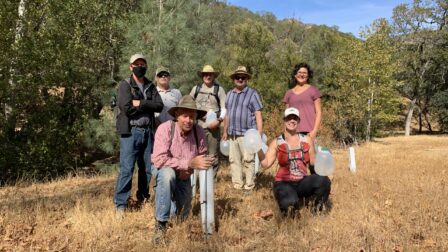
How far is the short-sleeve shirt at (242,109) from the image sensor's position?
656 cm

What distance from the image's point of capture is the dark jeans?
4.73 m

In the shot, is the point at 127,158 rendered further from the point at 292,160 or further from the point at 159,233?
the point at 292,160

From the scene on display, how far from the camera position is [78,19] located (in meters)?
15.3

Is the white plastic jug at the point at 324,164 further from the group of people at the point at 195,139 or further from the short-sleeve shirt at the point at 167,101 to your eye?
the short-sleeve shirt at the point at 167,101

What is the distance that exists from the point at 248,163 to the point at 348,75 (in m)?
27.6

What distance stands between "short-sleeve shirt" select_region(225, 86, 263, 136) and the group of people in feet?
0.05

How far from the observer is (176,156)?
4.29 metres

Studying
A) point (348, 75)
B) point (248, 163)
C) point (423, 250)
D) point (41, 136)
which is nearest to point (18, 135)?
point (41, 136)

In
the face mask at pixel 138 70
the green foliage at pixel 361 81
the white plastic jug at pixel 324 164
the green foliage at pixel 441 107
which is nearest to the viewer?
the white plastic jug at pixel 324 164

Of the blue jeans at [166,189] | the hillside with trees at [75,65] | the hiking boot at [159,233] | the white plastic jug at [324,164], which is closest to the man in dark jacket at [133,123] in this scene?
the blue jeans at [166,189]

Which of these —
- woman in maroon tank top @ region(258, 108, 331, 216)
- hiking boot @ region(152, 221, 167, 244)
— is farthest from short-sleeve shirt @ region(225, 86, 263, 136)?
hiking boot @ region(152, 221, 167, 244)

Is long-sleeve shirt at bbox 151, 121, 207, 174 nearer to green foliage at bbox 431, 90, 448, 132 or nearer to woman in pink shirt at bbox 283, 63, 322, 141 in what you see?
woman in pink shirt at bbox 283, 63, 322, 141

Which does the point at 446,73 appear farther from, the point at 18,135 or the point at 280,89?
the point at 18,135

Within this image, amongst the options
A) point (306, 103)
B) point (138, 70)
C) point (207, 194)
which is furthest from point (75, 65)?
point (207, 194)
